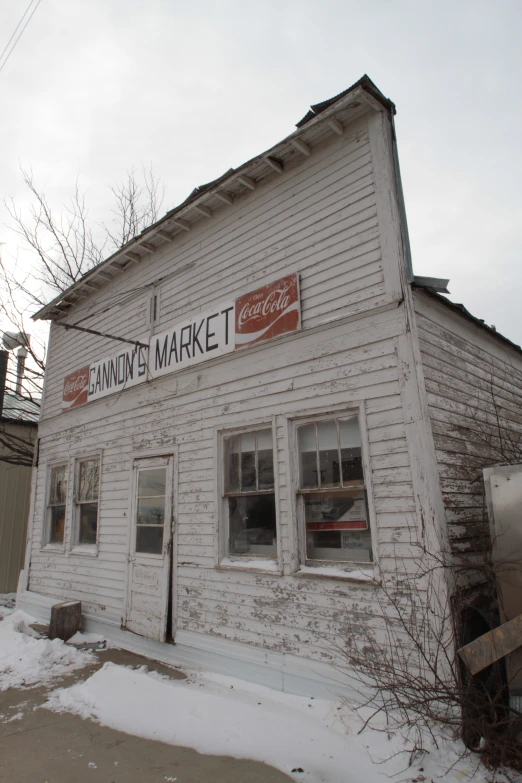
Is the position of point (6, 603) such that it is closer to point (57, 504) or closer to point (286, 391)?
point (57, 504)

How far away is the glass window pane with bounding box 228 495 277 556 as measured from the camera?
18.6ft

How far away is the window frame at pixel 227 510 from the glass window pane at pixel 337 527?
0.40m

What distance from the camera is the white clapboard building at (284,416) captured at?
15.4 feet

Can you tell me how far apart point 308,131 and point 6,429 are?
11945 millimetres

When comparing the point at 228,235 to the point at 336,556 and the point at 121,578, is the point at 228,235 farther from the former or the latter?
the point at 121,578

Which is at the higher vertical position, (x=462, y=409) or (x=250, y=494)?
(x=462, y=409)

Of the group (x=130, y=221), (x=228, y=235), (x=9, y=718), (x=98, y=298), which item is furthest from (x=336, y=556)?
(x=130, y=221)

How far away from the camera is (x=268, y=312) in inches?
238

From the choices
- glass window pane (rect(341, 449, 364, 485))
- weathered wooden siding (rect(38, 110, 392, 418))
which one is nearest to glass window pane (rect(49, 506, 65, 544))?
weathered wooden siding (rect(38, 110, 392, 418))

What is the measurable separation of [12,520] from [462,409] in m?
12.1

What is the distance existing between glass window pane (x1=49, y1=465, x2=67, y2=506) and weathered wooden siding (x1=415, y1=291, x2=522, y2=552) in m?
7.81

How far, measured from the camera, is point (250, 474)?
5.96 meters

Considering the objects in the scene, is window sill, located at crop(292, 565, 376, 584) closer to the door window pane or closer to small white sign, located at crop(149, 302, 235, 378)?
small white sign, located at crop(149, 302, 235, 378)

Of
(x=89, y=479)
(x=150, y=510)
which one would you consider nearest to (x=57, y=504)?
(x=89, y=479)
